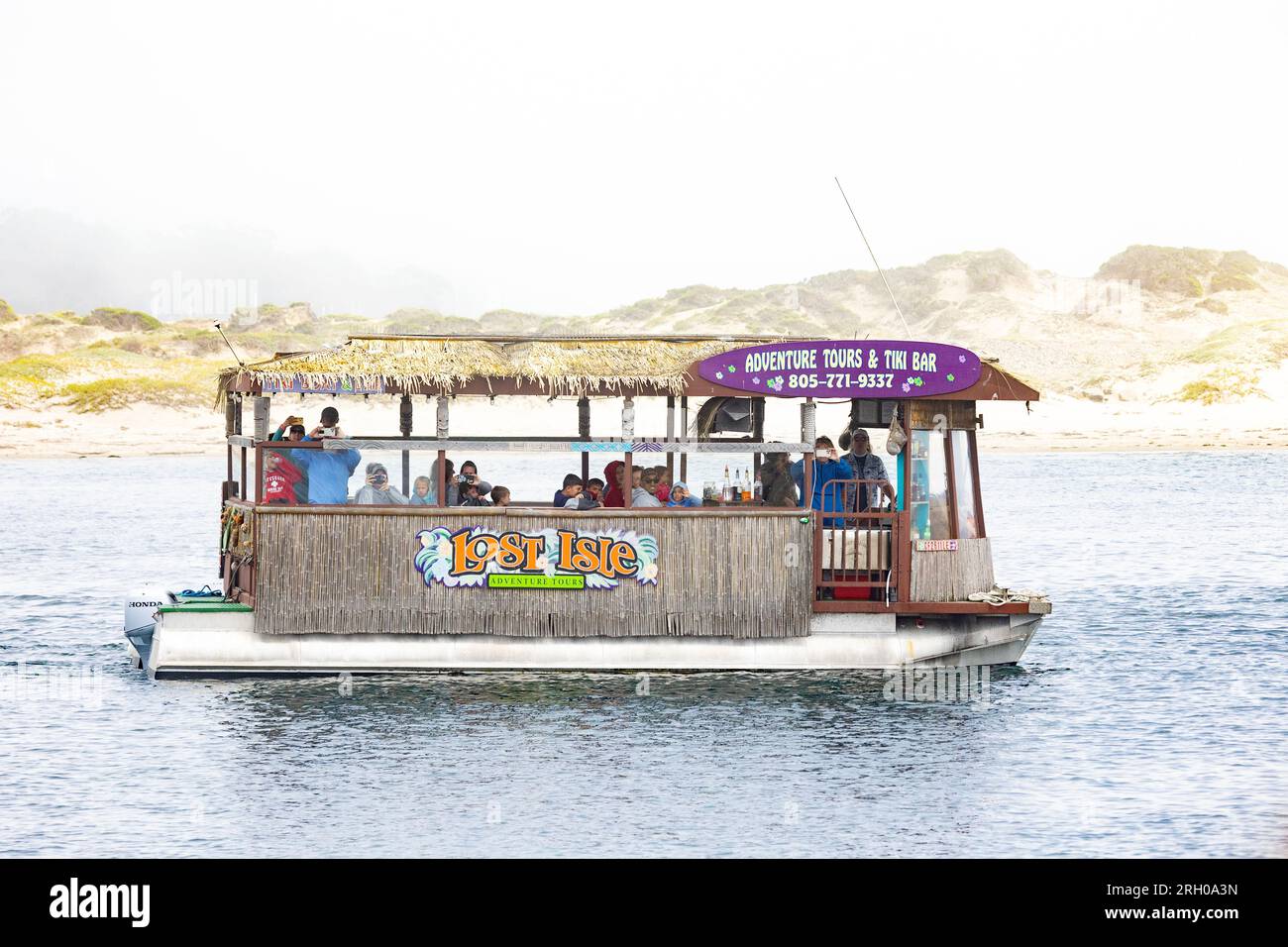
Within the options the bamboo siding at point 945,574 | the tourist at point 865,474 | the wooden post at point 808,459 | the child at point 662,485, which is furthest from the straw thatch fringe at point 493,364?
the bamboo siding at point 945,574

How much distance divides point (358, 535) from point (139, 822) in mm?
4584

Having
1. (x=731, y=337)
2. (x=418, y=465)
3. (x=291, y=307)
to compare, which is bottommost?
(x=418, y=465)

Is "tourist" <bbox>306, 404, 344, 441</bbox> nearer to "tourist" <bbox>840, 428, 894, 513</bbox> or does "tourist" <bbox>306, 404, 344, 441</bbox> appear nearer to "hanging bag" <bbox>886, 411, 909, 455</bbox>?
"tourist" <bbox>840, 428, 894, 513</bbox>

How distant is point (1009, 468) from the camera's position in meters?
85.2

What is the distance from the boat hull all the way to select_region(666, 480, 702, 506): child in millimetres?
1523

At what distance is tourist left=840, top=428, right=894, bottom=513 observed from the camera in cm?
1941

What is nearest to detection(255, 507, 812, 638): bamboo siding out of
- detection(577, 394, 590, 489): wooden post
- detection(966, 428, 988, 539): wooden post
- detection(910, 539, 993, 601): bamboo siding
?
detection(910, 539, 993, 601): bamboo siding

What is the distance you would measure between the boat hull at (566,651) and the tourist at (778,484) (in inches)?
52.7

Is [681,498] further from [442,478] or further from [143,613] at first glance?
[143,613]

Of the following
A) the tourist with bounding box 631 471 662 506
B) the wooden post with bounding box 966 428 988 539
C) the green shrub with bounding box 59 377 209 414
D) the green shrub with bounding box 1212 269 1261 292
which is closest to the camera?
the tourist with bounding box 631 471 662 506

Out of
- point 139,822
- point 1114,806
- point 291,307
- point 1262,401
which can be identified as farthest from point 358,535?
point 291,307

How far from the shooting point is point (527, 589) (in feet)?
62.9

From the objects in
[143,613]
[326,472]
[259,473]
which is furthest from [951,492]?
[143,613]

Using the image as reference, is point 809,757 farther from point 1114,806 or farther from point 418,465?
point 418,465
